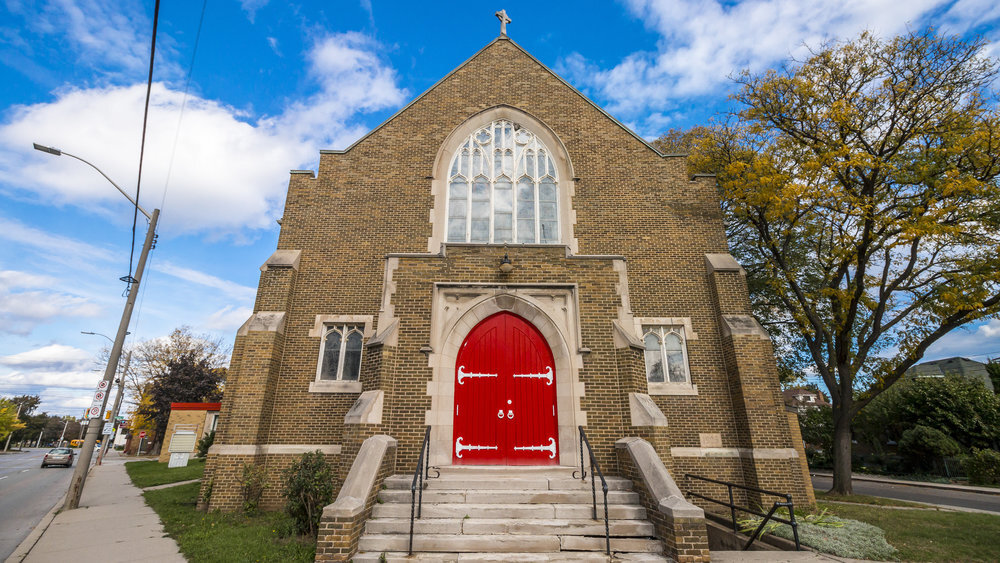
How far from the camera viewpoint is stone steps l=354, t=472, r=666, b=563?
5984 mm

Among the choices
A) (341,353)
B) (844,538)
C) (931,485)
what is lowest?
(931,485)

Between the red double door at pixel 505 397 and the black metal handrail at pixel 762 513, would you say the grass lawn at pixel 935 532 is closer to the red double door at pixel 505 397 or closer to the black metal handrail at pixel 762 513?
the black metal handrail at pixel 762 513

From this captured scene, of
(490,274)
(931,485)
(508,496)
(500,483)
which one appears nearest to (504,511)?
(508,496)

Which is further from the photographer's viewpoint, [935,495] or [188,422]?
[188,422]

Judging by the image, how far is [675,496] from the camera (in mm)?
6324

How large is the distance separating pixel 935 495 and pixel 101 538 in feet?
81.2

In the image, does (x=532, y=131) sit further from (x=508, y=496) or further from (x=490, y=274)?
(x=508, y=496)

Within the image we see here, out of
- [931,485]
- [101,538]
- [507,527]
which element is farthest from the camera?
[931,485]

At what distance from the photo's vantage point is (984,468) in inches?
752

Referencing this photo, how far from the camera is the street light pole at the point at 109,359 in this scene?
10.2 metres

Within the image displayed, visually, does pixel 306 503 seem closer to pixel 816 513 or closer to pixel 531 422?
pixel 531 422

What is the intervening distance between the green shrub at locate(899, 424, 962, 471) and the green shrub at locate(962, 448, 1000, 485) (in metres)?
2.21

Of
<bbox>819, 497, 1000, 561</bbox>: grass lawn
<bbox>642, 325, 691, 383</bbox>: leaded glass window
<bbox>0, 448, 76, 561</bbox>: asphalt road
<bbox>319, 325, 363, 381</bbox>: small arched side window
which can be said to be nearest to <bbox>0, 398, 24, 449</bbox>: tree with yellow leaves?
<bbox>0, 448, 76, 561</bbox>: asphalt road

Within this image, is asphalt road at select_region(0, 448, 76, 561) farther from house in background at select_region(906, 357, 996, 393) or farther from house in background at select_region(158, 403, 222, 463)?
house in background at select_region(906, 357, 996, 393)
